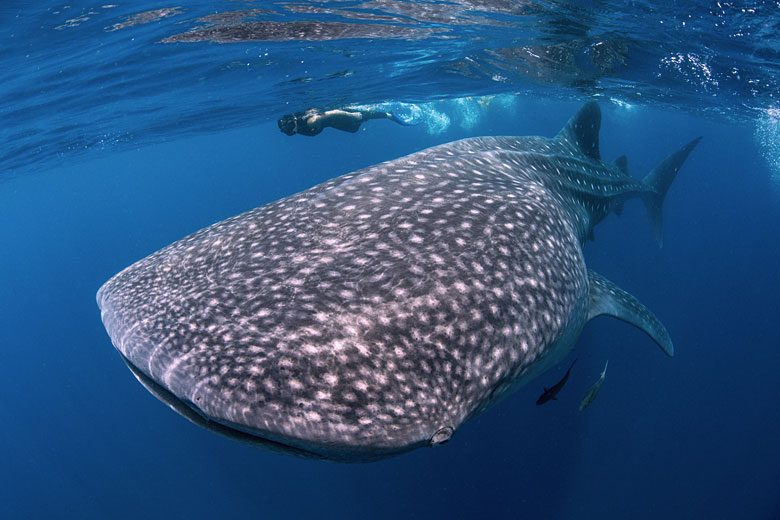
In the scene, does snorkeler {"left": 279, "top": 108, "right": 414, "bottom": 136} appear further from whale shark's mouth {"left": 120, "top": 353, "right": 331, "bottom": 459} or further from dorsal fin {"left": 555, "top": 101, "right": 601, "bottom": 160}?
whale shark's mouth {"left": 120, "top": 353, "right": 331, "bottom": 459}

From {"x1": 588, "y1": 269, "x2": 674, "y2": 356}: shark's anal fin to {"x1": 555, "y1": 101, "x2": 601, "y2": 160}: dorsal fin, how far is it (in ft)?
12.2

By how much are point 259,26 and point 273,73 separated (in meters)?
4.15

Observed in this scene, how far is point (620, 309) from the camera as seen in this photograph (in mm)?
4066

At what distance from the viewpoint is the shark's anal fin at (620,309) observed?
374 centimetres

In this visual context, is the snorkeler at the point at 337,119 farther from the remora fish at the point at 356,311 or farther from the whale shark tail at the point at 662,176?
the remora fish at the point at 356,311

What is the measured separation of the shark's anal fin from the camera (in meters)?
3.74

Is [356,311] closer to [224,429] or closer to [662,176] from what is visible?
[224,429]

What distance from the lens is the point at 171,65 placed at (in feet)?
38.8

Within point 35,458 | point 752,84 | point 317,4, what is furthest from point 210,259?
point 35,458

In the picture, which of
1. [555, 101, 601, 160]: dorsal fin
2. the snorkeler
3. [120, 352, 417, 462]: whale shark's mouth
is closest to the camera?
[120, 352, 417, 462]: whale shark's mouth

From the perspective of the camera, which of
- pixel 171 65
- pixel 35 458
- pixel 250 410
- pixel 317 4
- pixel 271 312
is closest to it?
pixel 250 410

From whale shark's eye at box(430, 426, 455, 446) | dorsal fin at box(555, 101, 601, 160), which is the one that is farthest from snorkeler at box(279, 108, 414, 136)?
whale shark's eye at box(430, 426, 455, 446)

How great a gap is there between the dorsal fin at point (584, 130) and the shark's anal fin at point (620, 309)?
3.71 metres

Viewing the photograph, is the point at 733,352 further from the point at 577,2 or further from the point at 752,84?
the point at 577,2
